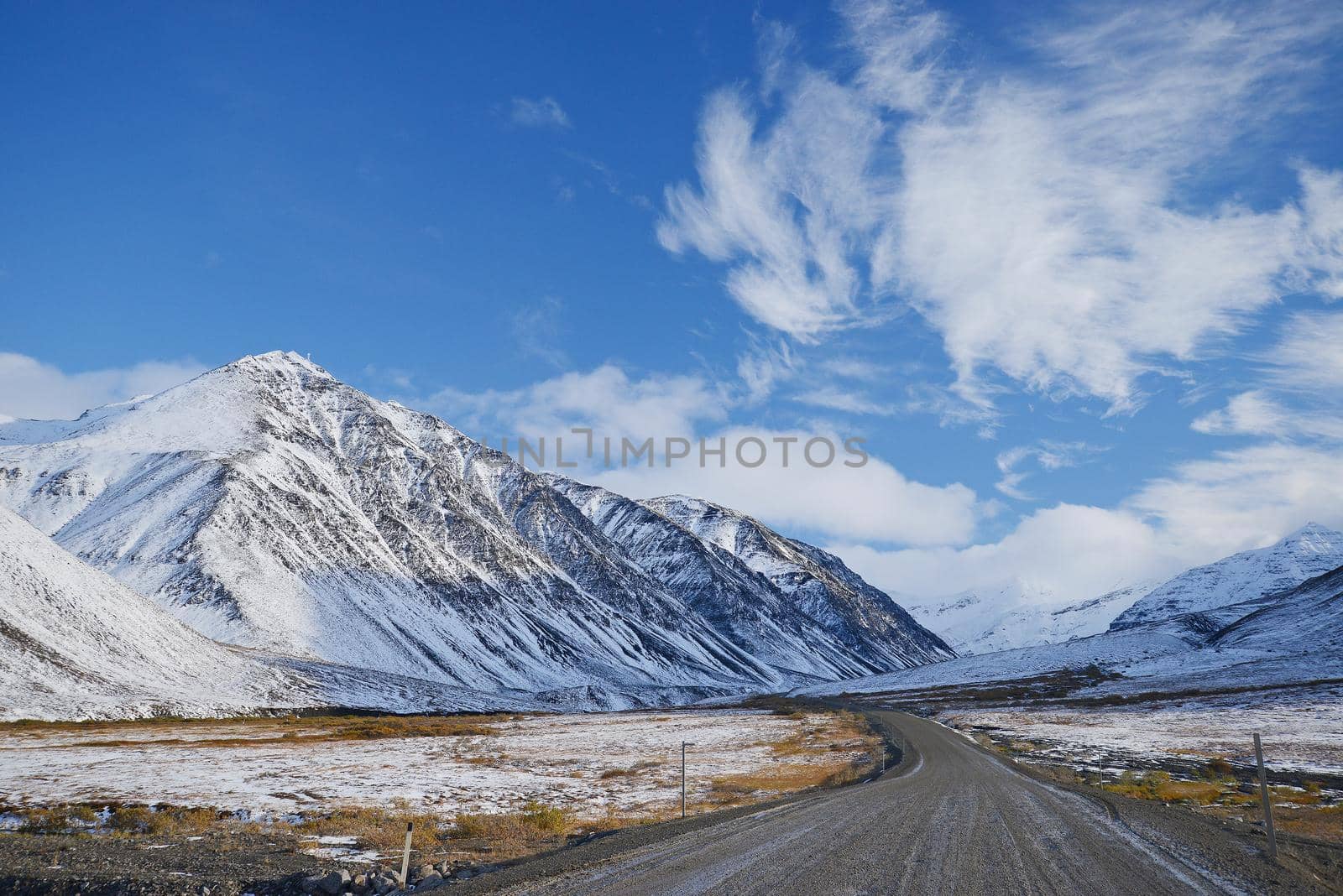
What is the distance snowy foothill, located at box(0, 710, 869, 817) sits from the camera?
29000mm

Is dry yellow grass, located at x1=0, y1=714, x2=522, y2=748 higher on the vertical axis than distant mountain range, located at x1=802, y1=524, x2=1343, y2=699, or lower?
lower

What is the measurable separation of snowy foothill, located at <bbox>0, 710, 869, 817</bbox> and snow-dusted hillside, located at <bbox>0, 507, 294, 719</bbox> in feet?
26.9

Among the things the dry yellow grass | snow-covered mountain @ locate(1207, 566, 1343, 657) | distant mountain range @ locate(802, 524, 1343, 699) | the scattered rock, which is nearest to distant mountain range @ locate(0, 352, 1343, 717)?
snow-covered mountain @ locate(1207, 566, 1343, 657)

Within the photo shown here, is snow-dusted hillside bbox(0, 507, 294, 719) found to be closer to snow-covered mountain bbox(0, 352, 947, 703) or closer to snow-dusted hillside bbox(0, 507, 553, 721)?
snow-dusted hillside bbox(0, 507, 553, 721)

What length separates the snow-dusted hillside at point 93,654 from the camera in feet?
233

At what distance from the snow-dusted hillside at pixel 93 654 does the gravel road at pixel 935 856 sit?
71.5m

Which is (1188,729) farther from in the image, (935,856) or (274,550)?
(274,550)

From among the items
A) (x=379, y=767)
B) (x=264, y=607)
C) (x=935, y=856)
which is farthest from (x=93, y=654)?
(x=935, y=856)

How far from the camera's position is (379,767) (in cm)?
4038

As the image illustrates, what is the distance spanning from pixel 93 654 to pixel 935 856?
96097mm

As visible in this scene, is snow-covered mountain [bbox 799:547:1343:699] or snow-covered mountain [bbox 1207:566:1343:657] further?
snow-covered mountain [bbox 1207:566:1343:657]

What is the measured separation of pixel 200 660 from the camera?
9569cm

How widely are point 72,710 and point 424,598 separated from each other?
3977 inches

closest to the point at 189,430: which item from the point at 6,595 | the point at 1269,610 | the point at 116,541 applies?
the point at 116,541
